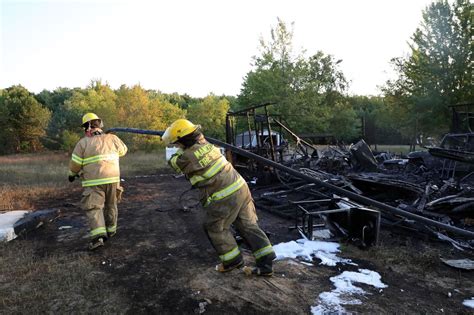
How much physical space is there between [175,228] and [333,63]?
39.5 m

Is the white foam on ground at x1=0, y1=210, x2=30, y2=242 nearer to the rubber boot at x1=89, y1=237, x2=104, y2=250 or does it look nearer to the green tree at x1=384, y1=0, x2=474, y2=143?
the rubber boot at x1=89, y1=237, x2=104, y2=250

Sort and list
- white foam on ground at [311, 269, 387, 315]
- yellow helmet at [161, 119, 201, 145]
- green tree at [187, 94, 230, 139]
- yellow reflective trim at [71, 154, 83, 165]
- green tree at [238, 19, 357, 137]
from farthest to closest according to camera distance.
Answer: green tree at [187, 94, 230, 139], green tree at [238, 19, 357, 137], yellow reflective trim at [71, 154, 83, 165], yellow helmet at [161, 119, 201, 145], white foam on ground at [311, 269, 387, 315]

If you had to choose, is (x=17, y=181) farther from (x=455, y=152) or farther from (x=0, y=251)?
(x=455, y=152)

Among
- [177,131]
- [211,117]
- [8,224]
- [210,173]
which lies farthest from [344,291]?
[211,117]

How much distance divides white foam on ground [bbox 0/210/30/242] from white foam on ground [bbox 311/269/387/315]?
4.52 m

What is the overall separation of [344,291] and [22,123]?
41.1 meters

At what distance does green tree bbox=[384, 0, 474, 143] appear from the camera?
18.8 meters

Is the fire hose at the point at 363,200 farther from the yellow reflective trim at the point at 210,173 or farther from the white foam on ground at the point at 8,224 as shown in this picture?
the white foam on ground at the point at 8,224

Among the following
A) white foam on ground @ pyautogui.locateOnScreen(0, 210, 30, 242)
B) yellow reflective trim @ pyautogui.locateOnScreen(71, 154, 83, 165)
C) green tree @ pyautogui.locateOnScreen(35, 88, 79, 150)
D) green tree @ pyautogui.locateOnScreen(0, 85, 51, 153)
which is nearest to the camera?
yellow reflective trim @ pyautogui.locateOnScreen(71, 154, 83, 165)

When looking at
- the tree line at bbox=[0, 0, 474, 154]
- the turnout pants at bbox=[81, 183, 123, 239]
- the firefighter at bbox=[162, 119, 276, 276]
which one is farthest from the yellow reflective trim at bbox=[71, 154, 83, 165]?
the tree line at bbox=[0, 0, 474, 154]

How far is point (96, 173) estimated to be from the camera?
15.5ft

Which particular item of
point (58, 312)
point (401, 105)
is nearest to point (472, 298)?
point (58, 312)

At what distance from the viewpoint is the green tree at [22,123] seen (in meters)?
36.2

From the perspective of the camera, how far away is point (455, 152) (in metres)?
7.27
